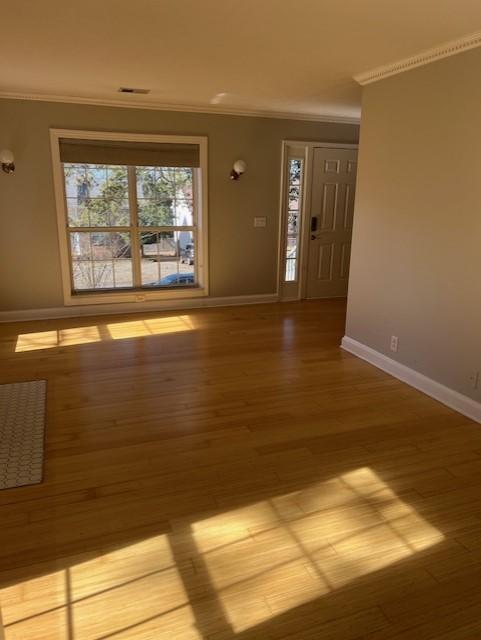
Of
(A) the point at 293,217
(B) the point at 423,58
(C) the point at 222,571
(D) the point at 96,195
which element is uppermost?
(B) the point at 423,58

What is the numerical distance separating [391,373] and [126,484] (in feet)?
7.94

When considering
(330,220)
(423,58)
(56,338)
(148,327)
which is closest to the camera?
(423,58)

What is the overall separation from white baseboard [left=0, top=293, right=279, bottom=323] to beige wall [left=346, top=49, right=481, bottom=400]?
7.28 feet

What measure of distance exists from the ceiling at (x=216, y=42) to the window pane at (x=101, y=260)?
1.59 m

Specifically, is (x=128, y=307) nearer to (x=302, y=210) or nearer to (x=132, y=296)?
(x=132, y=296)

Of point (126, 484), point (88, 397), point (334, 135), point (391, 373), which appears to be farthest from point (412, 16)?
point (334, 135)

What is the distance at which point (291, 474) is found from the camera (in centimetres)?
251

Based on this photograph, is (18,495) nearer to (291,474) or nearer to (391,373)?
(291,474)

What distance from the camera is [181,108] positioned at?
532 cm

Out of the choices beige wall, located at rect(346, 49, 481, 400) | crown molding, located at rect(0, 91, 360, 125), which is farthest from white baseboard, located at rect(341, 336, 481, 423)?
crown molding, located at rect(0, 91, 360, 125)

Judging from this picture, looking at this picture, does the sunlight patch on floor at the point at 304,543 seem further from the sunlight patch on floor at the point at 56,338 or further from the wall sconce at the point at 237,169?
the wall sconce at the point at 237,169

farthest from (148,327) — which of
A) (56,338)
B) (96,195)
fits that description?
(96,195)

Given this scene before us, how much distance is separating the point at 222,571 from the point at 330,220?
533cm

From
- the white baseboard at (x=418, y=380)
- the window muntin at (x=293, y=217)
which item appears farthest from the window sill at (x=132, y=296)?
the white baseboard at (x=418, y=380)
